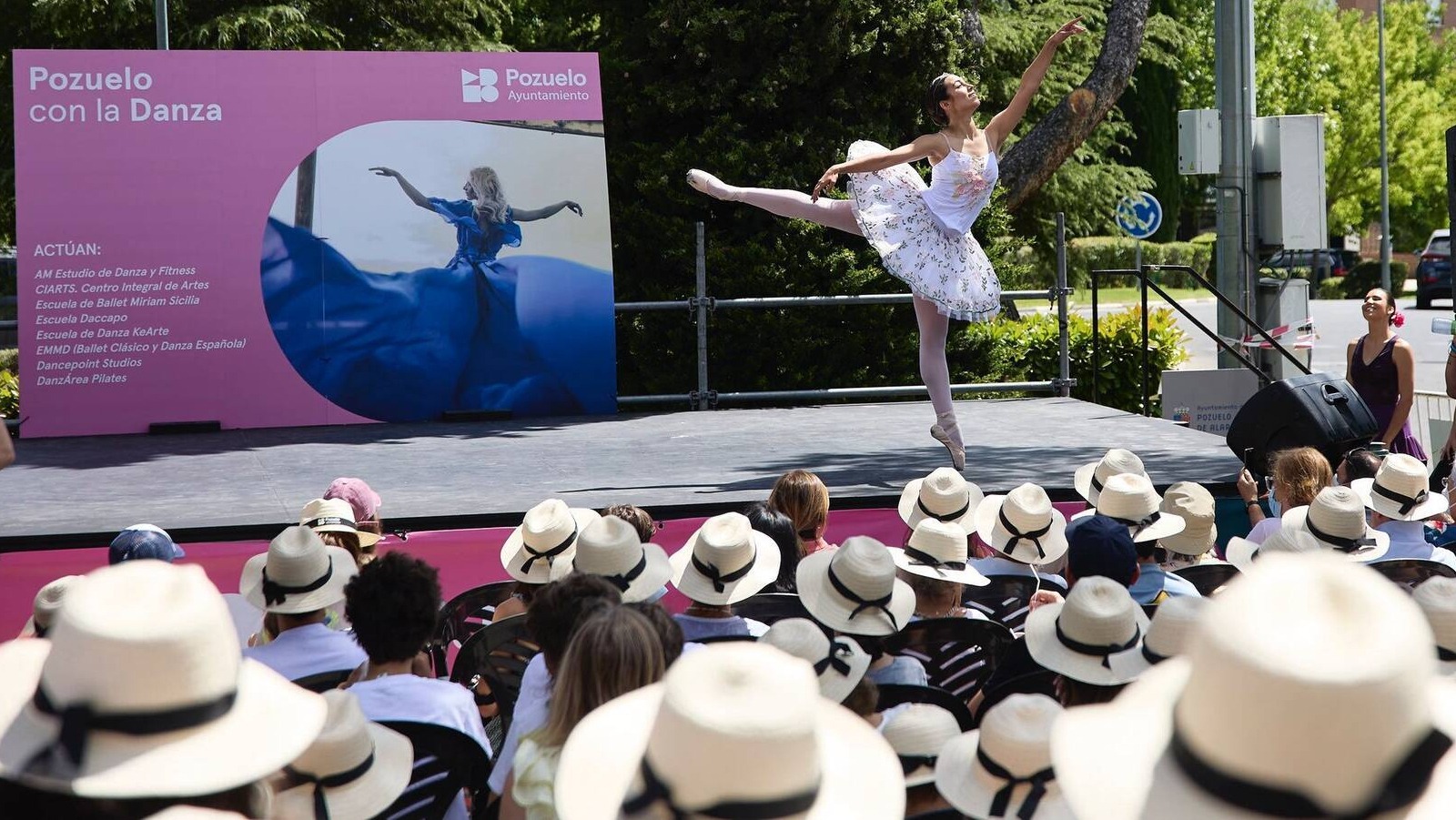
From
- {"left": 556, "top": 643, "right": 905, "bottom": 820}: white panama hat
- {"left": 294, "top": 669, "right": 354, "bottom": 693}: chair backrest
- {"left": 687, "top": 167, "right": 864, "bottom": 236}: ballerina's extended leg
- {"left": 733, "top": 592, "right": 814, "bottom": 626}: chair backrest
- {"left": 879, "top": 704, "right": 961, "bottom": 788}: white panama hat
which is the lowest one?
{"left": 294, "top": 669, "right": 354, "bottom": 693}: chair backrest

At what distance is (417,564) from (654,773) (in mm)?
1707

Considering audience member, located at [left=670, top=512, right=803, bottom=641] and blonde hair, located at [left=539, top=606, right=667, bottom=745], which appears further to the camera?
audience member, located at [left=670, top=512, right=803, bottom=641]

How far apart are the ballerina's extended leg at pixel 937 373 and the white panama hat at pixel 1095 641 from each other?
3736mm

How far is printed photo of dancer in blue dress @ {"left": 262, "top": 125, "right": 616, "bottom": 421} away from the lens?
906 cm

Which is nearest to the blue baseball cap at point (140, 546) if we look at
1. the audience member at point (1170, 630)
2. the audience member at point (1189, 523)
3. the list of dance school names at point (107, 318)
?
the audience member at point (1170, 630)

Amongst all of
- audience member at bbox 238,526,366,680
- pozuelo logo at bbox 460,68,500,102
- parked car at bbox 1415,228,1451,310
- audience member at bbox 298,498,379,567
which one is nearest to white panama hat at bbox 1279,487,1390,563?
audience member at bbox 238,526,366,680

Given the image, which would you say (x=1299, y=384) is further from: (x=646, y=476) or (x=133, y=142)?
(x=133, y=142)

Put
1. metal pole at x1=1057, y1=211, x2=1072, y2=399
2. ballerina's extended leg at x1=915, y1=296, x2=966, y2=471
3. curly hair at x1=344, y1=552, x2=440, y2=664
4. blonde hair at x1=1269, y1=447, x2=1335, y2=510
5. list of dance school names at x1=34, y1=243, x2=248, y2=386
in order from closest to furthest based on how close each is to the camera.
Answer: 1. curly hair at x1=344, y1=552, x2=440, y2=664
2. blonde hair at x1=1269, y1=447, x2=1335, y2=510
3. ballerina's extended leg at x1=915, y1=296, x2=966, y2=471
4. list of dance school names at x1=34, y1=243, x2=248, y2=386
5. metal pole at x1=1057, y1=211, x2=1072, y2=399

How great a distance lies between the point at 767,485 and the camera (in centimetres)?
622

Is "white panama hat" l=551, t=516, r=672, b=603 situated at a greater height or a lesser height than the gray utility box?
lesser

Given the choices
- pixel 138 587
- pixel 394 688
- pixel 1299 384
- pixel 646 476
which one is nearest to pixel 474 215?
pixel 646 476

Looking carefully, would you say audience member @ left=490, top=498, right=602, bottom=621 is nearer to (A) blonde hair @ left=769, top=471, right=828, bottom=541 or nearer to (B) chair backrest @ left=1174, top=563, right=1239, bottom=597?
(A) blonde hair @ left=769, top=471, right=828, bottom=541

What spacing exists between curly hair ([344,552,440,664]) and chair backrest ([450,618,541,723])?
354 mm

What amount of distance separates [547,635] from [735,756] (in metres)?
1.46
